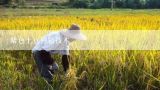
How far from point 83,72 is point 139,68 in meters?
0.75

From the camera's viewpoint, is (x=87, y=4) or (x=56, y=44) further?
(x=87, y=4)

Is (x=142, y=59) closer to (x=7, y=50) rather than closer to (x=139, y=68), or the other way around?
(x=139, y=68)

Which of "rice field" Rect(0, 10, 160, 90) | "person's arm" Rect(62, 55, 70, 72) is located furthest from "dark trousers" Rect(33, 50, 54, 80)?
"person's arm" Rect(62, 55, 70, 72)

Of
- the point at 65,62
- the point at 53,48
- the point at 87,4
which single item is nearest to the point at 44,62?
the point at 53,48

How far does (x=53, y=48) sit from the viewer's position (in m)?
5.72

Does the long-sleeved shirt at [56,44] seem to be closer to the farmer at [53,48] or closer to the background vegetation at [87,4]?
the farmer at [53,48]

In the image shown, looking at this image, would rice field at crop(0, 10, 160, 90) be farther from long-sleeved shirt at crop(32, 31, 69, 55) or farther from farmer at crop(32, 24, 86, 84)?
long-sleeved shirt at crop(32, 31, 69, 55)

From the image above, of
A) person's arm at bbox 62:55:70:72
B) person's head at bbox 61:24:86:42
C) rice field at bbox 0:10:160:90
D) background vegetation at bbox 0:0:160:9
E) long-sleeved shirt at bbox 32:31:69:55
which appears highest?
person's head at bbox 61:24:86:42

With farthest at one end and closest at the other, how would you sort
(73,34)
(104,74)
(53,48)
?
(104,74) → (53,48) → (73,34)

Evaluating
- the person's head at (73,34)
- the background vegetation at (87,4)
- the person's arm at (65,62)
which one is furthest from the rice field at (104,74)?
the background vegetation at (87,4)

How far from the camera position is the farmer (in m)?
5.57

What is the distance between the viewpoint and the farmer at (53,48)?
557 cm

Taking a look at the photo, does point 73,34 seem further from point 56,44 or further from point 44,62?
point 44,62

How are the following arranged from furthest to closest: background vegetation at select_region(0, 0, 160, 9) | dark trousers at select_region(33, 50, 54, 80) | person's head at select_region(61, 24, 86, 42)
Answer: background vegetation at select_region(0, 0, 160, 9) → dark trousers at select_region(33, 50, 54, 80) → person's head at select_region(61, 24, 86, 42)
